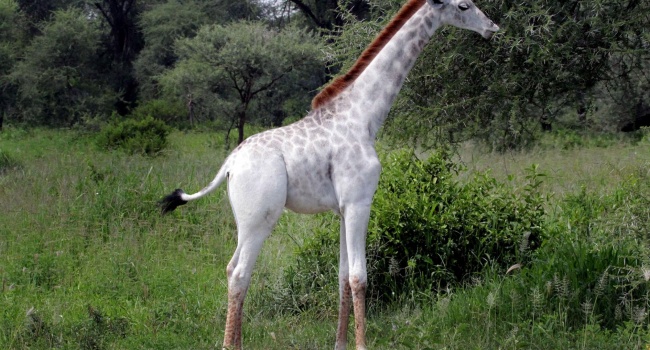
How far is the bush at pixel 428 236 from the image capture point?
6.51 meters

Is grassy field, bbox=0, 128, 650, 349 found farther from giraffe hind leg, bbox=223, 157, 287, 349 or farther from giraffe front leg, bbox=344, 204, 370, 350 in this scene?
giraffe hind leg, bbox=223, 157, 287, 349

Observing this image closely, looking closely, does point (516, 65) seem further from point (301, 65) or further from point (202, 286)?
point (301, 65)

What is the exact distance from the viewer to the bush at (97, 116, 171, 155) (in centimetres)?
1616

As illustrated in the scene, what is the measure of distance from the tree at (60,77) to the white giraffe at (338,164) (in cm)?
2092

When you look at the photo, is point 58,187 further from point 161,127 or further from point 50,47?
point 50,47

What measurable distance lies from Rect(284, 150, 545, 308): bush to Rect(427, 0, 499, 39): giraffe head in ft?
6.67

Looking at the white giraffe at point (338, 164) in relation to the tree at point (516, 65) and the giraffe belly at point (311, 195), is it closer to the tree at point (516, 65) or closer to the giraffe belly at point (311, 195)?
the giraffe belly at point (311, 195)

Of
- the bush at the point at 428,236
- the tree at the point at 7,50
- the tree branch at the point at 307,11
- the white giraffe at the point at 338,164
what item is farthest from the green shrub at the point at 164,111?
the white giraffe at the point at 338,164

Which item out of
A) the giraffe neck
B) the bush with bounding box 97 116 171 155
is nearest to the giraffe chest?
the giraffe neck

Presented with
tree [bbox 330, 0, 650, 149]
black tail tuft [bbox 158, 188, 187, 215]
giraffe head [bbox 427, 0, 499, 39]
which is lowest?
black tail tuft [bbox 158, 188, 187, 215]

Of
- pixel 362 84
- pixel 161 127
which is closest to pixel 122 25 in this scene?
pixel 161 127

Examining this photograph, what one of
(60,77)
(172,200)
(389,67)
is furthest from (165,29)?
(389,67)

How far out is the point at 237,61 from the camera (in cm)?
1819

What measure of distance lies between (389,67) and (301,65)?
15.0 m
